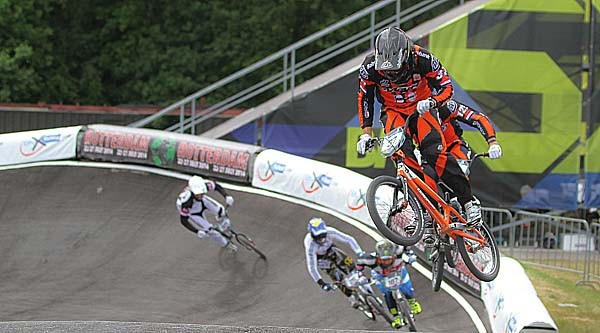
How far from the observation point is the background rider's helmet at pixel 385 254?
1172cm

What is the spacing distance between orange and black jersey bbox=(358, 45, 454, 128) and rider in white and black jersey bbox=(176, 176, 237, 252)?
24.1 feet

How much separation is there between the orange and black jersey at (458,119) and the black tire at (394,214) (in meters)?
0.62

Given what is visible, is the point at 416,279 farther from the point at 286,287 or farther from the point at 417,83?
the point at 417,83

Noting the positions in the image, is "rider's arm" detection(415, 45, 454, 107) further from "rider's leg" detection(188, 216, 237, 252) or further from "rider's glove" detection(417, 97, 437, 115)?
"rider's leg" detection(188, 216, 237, 252)

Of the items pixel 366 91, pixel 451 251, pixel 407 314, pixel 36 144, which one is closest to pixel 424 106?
pixel 366 91

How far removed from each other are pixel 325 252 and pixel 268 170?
4180mm

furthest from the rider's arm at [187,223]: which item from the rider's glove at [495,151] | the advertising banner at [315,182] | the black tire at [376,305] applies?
the rider's glove at [495,151]

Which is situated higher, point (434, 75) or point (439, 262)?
point (434, 75)

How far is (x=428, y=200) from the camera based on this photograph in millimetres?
7621

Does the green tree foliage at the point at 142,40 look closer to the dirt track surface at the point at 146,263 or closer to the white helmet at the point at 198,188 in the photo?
the dirt track surface at the point at 146,263

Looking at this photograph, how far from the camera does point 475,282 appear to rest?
40.4ft

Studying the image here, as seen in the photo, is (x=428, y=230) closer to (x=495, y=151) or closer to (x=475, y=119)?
(x=495, y=151)

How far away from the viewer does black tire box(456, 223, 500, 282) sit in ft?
26.0

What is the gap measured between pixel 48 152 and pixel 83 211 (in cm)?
214
